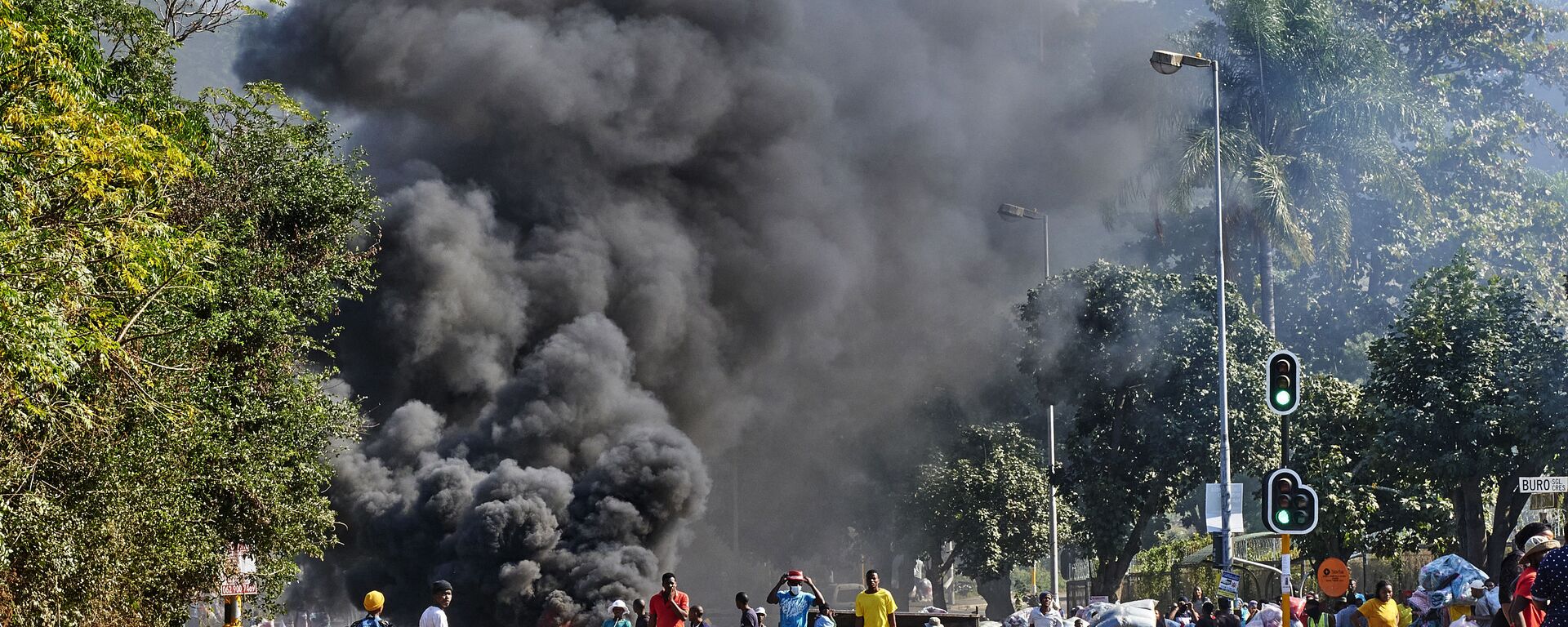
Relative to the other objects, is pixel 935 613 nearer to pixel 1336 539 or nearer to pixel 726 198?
pixel 1336 539

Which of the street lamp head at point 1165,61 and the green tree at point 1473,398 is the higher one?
the street lamp head at point 1165,61

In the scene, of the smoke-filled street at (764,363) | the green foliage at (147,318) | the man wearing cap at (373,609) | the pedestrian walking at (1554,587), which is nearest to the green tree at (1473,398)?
the smoke-filled street at (764,363)

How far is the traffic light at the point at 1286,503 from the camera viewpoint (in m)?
13.3

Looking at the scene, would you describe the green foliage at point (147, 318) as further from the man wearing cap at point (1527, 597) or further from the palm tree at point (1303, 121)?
the palm tree at point (1303, 121)

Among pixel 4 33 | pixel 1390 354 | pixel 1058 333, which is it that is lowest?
pixel 4 33

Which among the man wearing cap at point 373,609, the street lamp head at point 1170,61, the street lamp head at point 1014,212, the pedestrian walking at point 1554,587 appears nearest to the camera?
the pedestrian walking at point 1554,587

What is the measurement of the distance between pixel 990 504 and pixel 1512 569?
32614 millimetres

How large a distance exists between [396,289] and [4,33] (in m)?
29.7

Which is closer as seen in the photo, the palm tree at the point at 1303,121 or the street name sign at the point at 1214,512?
the street name sign at the point at 1214,512

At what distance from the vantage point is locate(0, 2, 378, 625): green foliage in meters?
11.7

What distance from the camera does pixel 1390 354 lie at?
25.3m

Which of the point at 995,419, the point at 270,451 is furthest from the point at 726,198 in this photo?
the point at 270,451

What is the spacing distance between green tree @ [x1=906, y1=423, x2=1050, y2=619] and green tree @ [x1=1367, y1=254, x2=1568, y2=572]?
16003 mm

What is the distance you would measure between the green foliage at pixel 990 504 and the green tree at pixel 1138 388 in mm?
7525
